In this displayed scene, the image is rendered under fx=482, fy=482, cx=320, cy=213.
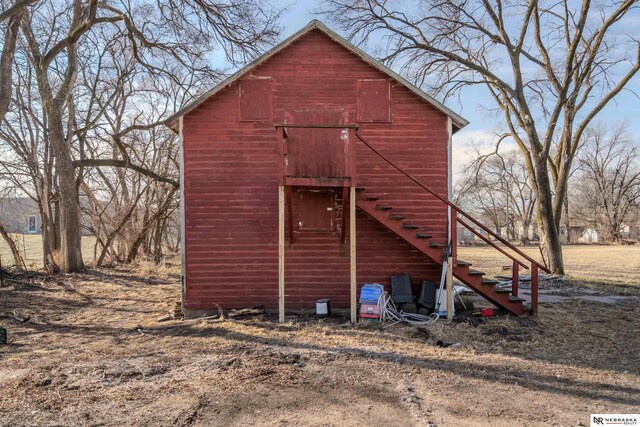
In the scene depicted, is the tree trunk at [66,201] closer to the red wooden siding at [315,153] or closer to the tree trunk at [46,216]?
the tree trunk at [46,216]

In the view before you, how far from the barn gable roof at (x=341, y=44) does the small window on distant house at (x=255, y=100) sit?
28cm

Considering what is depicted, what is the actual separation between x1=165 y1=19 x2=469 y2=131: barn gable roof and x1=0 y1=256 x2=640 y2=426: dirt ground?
4400 millimetres

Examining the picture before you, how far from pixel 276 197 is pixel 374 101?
306cm

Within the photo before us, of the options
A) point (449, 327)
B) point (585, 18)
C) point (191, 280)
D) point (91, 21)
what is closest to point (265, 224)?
point (191, 280)

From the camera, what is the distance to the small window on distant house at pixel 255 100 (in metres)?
10.6

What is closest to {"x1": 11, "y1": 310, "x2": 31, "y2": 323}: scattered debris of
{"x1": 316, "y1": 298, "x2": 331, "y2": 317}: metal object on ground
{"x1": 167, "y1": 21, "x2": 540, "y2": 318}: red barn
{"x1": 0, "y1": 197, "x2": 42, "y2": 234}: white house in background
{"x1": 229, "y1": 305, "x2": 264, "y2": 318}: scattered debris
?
{"x1": 167, "y1": 21, "x2": 540, "y2": 318}: red barn

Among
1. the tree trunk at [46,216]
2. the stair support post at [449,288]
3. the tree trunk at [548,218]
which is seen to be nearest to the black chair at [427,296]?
the stair support post at [449,288]

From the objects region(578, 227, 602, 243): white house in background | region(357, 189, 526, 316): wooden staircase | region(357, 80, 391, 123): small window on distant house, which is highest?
region(357, 80, 391, 123): small window on distant house

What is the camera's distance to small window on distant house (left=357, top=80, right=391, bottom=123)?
35.2 ft

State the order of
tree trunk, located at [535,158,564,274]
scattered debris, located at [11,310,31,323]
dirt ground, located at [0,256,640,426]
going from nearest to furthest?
dirt ground, located at [0,256,640,426] → scattered debris, located at [11,310,31,323] → tree trunk, located at [535,158,564,274]

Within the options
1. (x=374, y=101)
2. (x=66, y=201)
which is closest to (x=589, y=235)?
(x=374, y=101)

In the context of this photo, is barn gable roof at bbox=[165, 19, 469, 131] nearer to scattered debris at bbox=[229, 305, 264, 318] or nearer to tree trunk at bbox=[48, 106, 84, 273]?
scattered debris at bbox=[229, 305, 264, 318]

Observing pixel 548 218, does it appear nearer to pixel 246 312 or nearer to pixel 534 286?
pixel 534 286

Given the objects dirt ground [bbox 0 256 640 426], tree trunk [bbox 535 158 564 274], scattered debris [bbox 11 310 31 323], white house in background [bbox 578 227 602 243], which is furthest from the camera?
white house in background [bbox 578 227 602 243]
